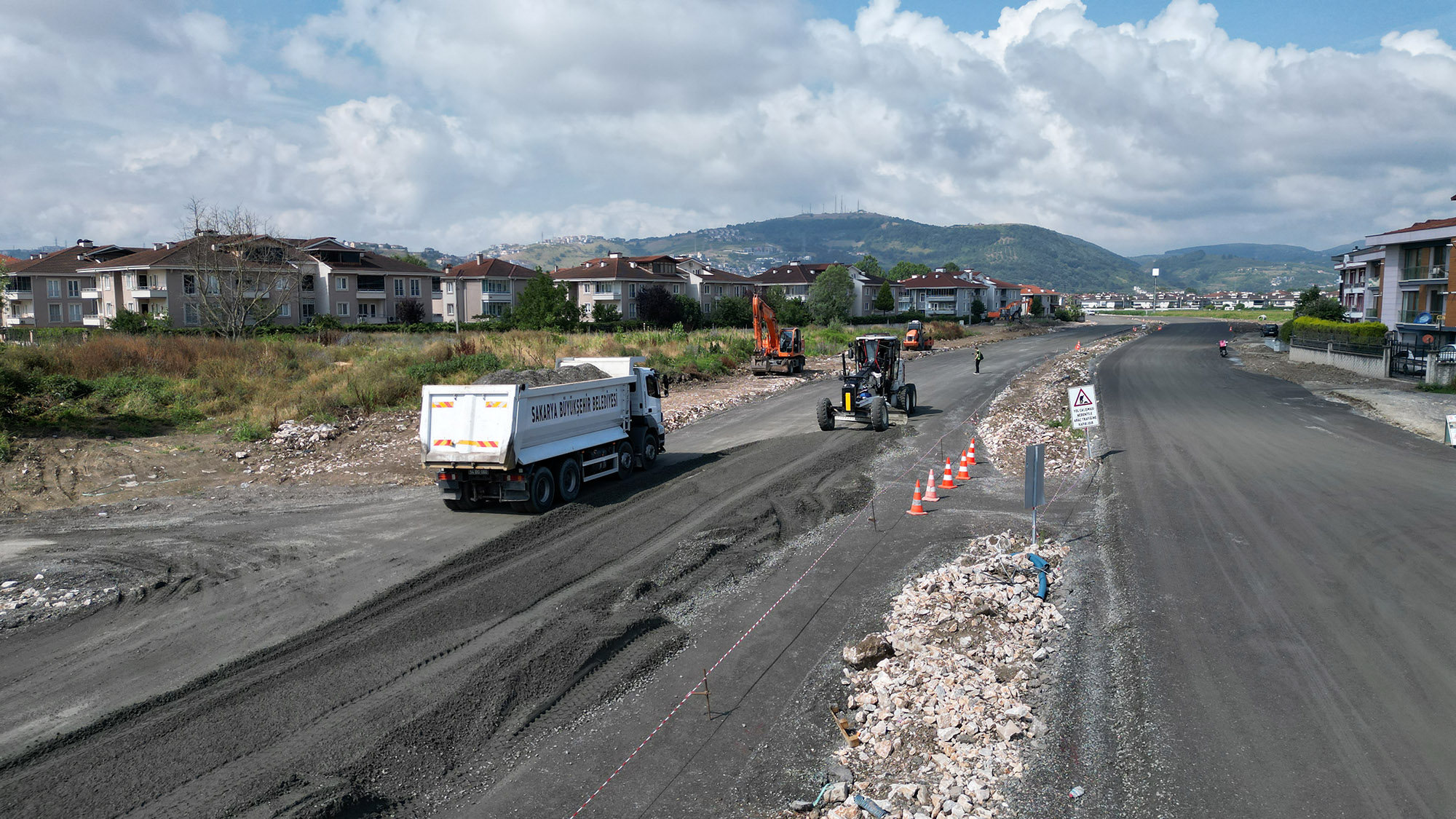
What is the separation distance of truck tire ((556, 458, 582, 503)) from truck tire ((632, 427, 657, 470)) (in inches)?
104

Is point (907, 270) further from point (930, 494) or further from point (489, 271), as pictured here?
point (930, 494)

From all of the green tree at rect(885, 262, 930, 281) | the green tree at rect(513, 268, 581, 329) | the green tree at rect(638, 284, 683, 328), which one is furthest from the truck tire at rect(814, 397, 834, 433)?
the green tree at rect(885, 262, 930, 281)

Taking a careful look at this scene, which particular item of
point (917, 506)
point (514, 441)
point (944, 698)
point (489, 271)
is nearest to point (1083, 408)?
point (917, 506)

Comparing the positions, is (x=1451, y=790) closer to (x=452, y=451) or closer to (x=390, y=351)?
(x=452, y=451)

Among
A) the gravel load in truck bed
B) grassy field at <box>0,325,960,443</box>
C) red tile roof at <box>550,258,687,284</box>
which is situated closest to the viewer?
the gravel load in truck bed

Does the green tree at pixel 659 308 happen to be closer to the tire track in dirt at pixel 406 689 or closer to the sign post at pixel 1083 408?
the sign post at pixel 1083 408

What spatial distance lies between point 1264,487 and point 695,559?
1174 cm

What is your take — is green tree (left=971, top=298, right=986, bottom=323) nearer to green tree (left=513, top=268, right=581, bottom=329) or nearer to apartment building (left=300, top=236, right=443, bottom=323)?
green tree (left=513, top=268, right=581, bottom=329)

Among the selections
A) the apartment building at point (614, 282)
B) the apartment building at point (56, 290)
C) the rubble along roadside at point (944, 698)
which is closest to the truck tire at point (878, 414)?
the rubble along roadside at point (944, 698)

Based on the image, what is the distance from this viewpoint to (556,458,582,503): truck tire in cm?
1530

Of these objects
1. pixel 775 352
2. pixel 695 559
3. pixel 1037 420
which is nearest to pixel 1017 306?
pixel 775 352

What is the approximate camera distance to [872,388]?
24.8 meters

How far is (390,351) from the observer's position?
3077 centimetres

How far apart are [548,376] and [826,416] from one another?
9418 millimetres
